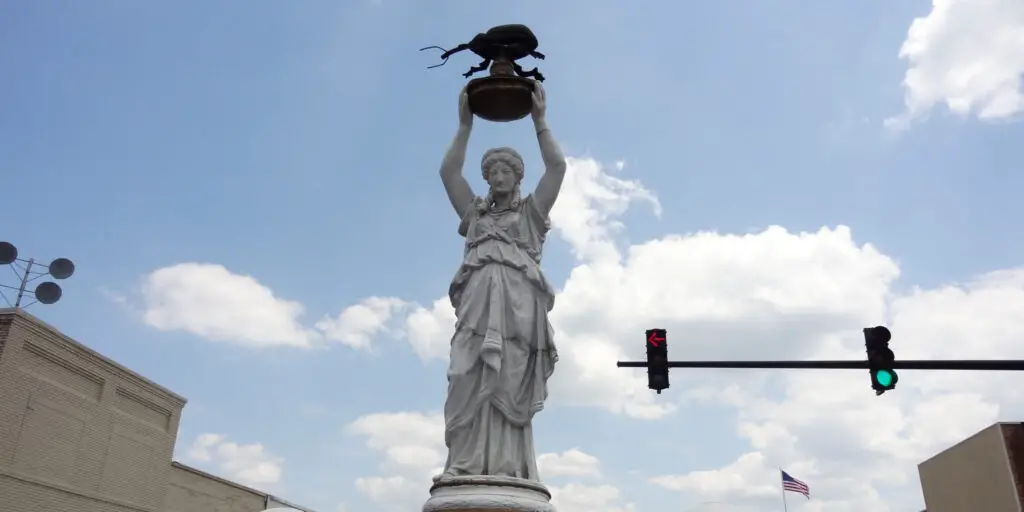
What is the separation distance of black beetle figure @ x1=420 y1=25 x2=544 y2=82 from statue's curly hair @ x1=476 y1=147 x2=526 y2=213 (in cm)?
86

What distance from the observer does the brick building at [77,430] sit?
77.5 ft

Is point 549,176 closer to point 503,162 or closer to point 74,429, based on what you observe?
point 503,162

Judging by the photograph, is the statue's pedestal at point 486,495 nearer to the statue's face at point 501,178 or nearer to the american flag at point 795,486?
the statue's face at point 501,178

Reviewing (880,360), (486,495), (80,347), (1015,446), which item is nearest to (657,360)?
(880,360)

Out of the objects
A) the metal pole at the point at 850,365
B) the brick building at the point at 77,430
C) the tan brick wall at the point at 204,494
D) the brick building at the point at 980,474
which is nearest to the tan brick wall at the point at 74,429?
the brick building at the point at 77,430

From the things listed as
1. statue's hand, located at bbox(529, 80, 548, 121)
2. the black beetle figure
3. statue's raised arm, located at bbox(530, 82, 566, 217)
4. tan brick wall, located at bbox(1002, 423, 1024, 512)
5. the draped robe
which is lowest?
the draped robe

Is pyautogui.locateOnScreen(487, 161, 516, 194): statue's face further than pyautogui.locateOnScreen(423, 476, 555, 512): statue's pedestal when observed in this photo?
Yes

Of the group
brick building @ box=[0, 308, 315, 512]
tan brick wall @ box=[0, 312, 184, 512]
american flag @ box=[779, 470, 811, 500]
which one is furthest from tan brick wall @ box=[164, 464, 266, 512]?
american flag @ box=[779, 470, 811, 500]

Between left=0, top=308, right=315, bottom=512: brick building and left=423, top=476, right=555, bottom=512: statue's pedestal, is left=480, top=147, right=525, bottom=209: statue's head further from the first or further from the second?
left=0, top=308, right=315, bottom=512: brick building

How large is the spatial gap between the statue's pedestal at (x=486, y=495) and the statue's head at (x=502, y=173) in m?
2.55

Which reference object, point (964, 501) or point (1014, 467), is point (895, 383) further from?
point (964, 501)

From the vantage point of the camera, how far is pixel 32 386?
24.3 m

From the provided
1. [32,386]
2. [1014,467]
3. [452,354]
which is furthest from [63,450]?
[1014,467]

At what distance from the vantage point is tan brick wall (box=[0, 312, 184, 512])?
23625 mm
